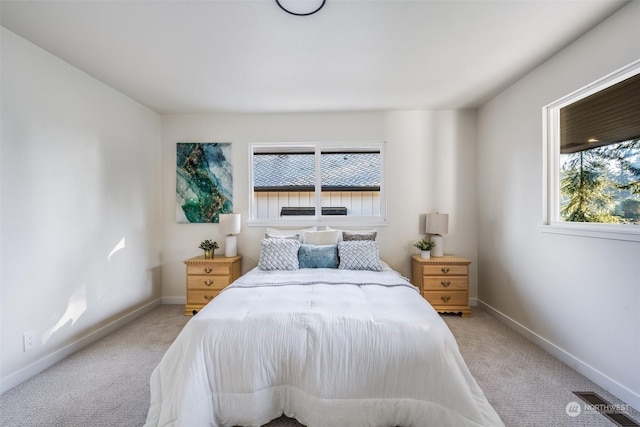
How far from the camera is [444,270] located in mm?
3119

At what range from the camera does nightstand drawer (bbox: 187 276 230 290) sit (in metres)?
3.16

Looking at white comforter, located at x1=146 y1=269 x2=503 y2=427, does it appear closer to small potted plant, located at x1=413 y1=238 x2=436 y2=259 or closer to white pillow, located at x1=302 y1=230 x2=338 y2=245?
white pillow, located at x1=302 y1=230 x2=338 y2=245

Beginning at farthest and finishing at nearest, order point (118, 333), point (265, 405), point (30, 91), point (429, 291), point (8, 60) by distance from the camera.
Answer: point (429, 291) → point (118, 333) → point (30, 91) → point (8, 60) → point (265, 405)

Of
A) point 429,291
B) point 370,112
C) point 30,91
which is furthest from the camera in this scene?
point 370,112

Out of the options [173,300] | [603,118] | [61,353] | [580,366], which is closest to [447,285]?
[580,366]

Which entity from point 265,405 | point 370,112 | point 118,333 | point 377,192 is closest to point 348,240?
point 377,192

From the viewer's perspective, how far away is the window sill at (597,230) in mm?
1696

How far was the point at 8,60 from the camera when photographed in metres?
1.90

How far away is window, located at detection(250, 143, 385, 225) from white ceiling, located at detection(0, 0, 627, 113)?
0.85 m

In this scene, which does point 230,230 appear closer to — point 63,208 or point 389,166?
point 63,208

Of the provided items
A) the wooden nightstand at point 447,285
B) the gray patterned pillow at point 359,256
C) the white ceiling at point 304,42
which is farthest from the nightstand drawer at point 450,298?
the white ceiling at point 304,42

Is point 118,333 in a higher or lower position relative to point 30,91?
lower

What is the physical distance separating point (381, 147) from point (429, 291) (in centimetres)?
191

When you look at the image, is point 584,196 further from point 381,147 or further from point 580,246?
point 381,147
